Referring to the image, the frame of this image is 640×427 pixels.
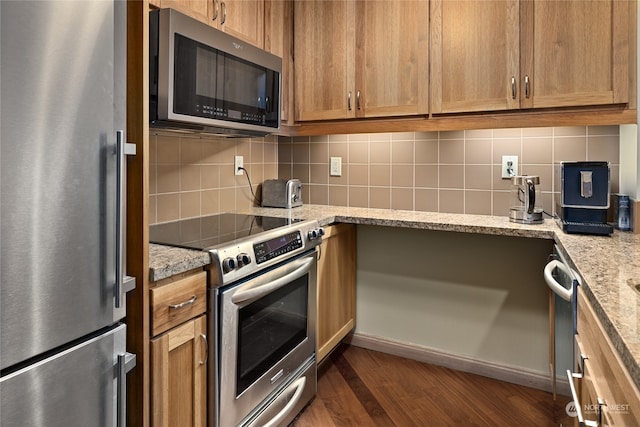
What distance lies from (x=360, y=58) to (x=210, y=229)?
1.23 meters

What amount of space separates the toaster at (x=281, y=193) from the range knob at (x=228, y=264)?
1.10 metres

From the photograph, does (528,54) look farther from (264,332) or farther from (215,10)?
(264,332)

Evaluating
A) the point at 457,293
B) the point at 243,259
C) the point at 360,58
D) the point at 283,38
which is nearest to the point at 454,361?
the point at 457,293

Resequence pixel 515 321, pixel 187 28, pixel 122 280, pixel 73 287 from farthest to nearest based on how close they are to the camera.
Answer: pixel 515 321 → pixel 187 28 → pixel 122 280 → pixel 73 287

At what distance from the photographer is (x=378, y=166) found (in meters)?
2.49

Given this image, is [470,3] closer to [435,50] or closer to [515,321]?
[435,50]

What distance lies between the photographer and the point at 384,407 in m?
1.96

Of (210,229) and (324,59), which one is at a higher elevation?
(324,59)

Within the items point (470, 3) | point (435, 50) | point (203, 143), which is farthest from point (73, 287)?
point (470, 3)

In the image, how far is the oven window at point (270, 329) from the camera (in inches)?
57.3

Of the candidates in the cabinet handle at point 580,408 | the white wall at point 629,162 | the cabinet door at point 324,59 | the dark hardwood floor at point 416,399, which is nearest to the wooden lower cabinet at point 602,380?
the cabinet handle at point 580,408

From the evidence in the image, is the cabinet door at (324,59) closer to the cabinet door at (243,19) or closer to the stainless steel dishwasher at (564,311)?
the cabinet door at (243,19)

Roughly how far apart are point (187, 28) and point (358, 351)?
2.00 m

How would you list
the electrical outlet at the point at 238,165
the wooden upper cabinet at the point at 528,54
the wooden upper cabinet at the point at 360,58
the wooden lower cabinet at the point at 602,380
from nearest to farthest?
the wooden lower cabinet at the point at 602,380, the wooden upper cabinet at the point at 528,54, the wooden upper cabinet at the point at 360,58, the electrical outlet at the point at 238,165
